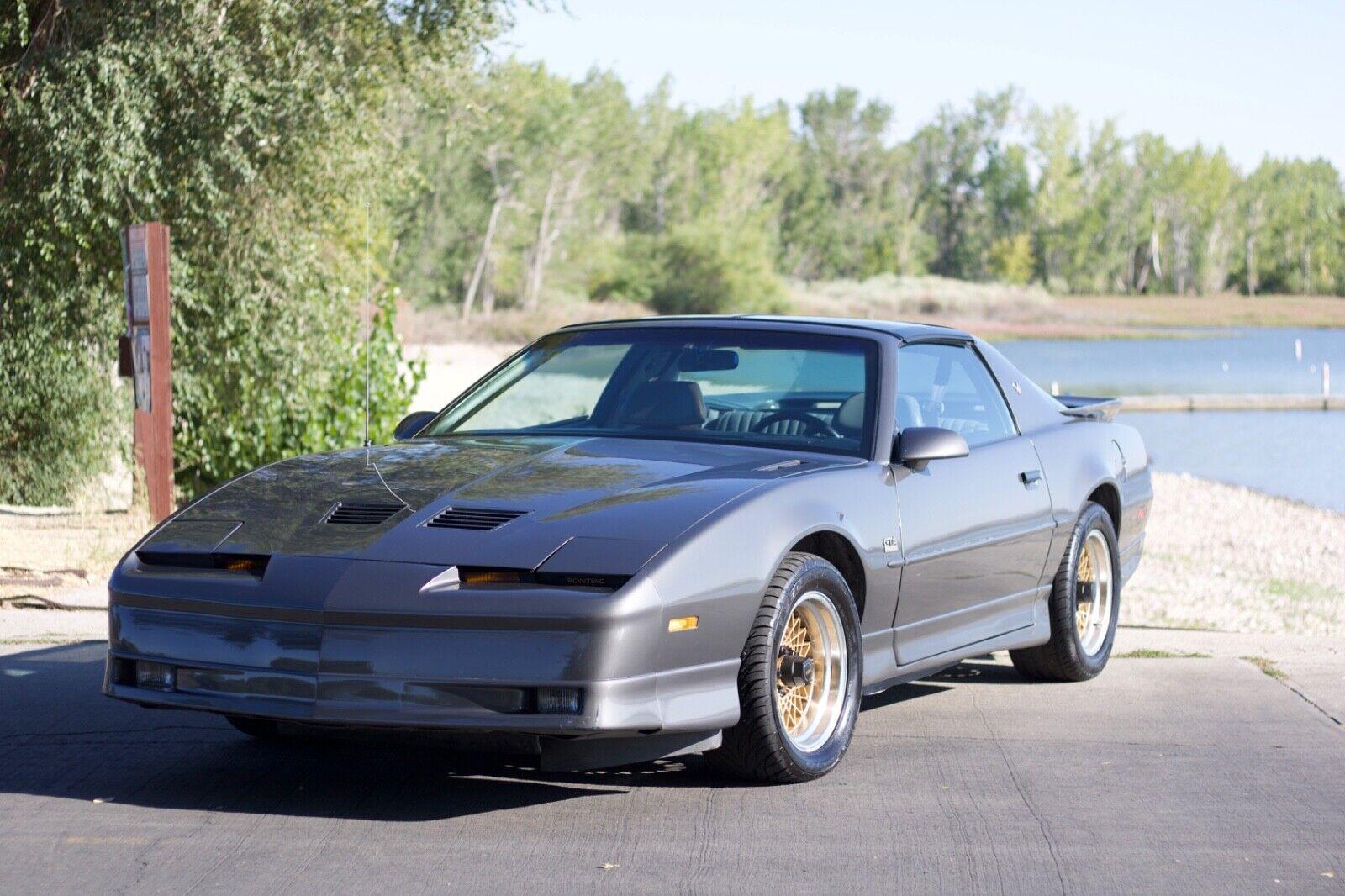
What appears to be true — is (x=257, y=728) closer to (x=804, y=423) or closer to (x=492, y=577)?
(x=492, y=577)

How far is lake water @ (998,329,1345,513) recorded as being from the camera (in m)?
28.8

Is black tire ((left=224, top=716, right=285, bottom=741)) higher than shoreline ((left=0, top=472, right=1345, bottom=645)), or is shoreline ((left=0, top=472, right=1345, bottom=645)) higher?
black tire ((left=224, top=716, right=285, bottom=741))

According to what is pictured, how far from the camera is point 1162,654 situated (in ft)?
27.4

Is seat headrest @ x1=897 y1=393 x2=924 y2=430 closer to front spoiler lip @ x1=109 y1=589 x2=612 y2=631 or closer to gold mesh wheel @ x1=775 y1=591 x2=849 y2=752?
gold mesh wheel @ x1=775 y1=591 x2=849 y2=752

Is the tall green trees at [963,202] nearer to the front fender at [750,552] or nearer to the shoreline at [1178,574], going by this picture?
the shoreline at [1178,574]

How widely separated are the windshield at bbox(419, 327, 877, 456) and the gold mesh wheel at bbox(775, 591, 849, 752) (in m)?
0.73

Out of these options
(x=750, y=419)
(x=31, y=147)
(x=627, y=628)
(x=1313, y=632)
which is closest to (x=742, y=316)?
(x=750, y=419)

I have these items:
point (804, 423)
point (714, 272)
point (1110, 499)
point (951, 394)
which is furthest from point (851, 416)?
point (714, 272)

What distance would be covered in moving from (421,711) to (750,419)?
2.04 meters

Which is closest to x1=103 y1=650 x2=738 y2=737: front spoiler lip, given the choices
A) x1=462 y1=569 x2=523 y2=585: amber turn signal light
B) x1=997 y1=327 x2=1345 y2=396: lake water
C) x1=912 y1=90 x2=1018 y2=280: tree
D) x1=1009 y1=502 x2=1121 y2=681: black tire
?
x1=462 y1=569 x2=523 y2=585: amber turn signal light

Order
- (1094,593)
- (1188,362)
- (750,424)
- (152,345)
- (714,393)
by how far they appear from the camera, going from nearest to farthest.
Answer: (750,424)
(714,393)
(1094,593)
(152,345)
(1188,362)

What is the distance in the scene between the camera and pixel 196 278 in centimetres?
1530

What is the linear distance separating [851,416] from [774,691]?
1334 millimetres

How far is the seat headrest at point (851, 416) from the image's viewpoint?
6.16 metres
